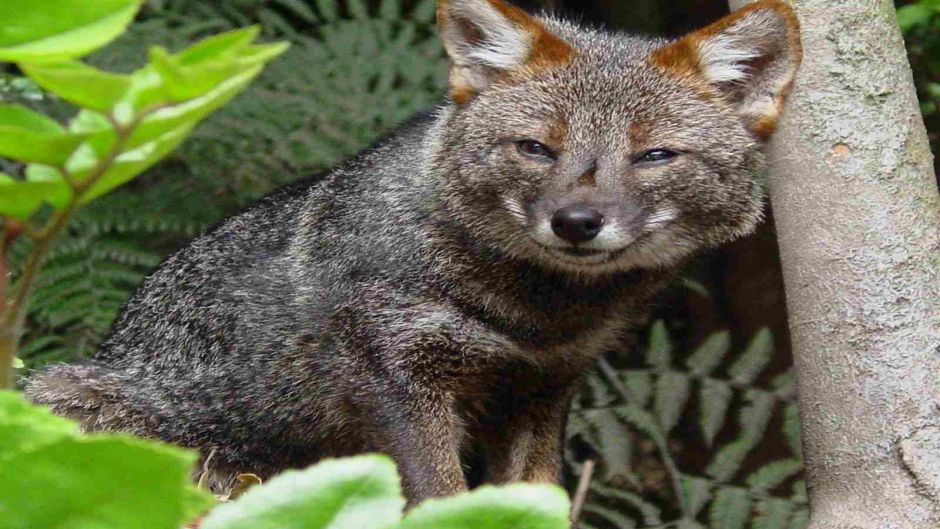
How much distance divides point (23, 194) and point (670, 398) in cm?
469

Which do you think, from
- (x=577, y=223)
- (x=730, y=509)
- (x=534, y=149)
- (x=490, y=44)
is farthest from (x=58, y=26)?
(x=730, y=509)

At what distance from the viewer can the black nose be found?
137 inches

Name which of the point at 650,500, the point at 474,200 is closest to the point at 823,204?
the point at 474,200

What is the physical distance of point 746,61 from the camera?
13.0 feet

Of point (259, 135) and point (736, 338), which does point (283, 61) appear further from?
point (736, 338)

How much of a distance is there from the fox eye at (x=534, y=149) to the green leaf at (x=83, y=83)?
2.96 m

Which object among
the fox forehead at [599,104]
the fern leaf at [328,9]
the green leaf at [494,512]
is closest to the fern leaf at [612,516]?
the fox forehead at [599,104]

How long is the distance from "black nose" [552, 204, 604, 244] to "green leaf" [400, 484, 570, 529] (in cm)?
269

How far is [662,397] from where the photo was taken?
17.7ft

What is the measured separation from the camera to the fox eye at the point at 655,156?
147 inches

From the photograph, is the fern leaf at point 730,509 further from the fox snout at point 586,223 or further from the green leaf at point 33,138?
the green leaf at point 33,138

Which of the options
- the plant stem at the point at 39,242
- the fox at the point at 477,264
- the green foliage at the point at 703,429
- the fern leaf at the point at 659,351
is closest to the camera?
the plant stem at the point at 39,242

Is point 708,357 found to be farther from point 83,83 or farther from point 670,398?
point 83,83

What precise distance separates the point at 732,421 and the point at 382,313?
3248mm
